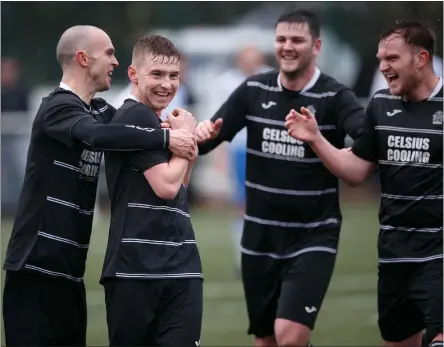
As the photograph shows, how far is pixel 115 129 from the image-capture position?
18.2 feet

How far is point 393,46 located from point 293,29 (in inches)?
34.8

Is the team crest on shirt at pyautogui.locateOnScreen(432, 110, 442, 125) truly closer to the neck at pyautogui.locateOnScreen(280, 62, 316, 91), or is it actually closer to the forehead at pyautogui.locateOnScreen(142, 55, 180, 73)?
the neck at pyautogui.locateOnScreen(280, 62, 316, 91)

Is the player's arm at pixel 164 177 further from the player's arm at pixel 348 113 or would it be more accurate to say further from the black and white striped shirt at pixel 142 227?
the player's arm at pixel 348 113

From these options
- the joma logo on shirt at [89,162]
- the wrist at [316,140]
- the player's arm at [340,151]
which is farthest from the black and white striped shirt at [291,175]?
the joma logo on shirt at [89,162]

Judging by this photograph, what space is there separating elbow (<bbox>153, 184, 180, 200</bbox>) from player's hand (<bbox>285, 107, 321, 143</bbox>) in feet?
5.09

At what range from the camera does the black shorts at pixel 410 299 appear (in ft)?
21.2

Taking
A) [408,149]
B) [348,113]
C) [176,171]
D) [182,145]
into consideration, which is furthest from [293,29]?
[176,171]

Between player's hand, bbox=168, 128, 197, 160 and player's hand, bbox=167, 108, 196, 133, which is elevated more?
player's hand, bbox=167, 108, 196, 133

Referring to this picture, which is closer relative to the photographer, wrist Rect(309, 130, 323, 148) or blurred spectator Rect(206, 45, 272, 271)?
wrist Rect(309, 130, 323, 148)

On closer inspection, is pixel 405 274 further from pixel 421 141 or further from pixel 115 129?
pixel 115 129

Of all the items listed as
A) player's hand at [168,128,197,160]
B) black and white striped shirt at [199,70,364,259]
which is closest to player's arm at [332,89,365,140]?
black and white striped shirt at [199,70,364,259]

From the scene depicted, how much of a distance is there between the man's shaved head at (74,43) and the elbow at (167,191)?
110 centimetres

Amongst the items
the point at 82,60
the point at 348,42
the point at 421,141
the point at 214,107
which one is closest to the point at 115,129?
the point at 82,60

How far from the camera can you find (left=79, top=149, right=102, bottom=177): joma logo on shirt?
6.00 m
